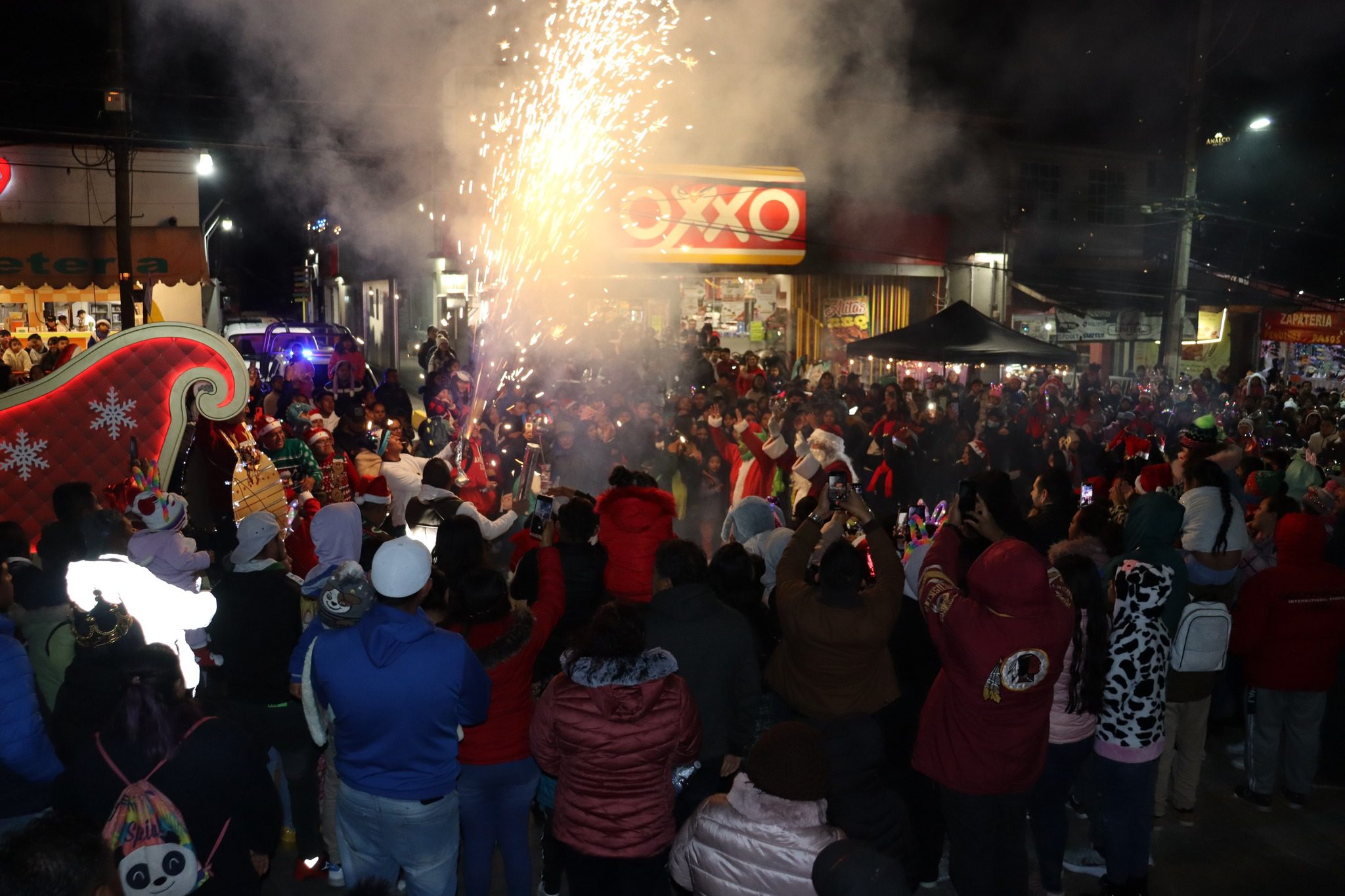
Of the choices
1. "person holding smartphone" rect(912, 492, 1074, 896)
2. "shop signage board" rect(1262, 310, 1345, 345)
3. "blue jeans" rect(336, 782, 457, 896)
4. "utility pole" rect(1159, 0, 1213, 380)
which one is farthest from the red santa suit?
"shop signage board" rect(1262, 310, 1345, 345)

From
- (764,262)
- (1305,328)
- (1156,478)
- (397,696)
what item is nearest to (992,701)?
(397,696)

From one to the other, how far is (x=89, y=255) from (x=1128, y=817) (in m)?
16.4

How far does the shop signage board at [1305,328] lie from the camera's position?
74.5ft

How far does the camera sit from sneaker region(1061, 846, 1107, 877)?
4289 mm

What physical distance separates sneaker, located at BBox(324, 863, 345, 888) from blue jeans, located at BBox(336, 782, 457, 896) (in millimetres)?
904

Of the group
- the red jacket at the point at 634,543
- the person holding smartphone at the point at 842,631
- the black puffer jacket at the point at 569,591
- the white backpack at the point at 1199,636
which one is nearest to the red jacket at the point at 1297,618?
the white backpack at the point at 1199,636

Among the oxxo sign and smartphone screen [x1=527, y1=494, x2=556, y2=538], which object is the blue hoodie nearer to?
smartphone screen [x1=527, y1=494, x2=556, y2=538]

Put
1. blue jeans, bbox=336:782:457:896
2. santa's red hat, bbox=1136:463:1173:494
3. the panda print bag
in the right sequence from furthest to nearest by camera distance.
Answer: santa's red hat, bbox=1136:463:1173:494 < blue jeans, bbox=336:782:457:896 < the panda print bag

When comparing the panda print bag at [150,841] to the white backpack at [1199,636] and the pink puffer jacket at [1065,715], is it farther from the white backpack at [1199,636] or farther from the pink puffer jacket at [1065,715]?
the white backpack at [1199,636]

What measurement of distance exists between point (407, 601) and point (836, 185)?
15252mm

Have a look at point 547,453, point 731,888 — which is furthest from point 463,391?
point 731,888

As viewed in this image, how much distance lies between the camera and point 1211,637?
4.35 m

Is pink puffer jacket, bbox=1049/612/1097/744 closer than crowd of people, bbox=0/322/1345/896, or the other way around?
crowd of people, bbox=0/322/1345/896

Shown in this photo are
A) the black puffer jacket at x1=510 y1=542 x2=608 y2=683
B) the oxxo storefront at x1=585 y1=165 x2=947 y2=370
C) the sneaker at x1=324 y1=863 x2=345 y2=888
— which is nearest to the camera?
the sneaker at x1=324 y1=863 x2=345 y2=888
